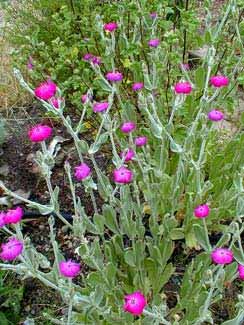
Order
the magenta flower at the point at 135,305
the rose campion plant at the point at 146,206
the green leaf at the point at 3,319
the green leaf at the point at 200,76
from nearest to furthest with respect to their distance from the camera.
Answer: the magenta flower at the point at 135,305 < the rose campion plant at the point at 146,206 < the green leaf at the point at 3,319 < the green leaf at the point at 200,76

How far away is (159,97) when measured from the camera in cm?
231

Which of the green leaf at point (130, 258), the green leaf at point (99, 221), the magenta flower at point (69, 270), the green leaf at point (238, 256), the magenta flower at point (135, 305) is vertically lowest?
the green leaf at point (130, 258)

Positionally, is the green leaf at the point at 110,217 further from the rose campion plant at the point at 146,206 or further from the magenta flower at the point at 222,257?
the magenta flower at the point at 222,257

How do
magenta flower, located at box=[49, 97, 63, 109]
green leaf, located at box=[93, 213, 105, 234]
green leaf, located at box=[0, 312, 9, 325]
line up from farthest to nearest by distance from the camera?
green leaf, located at box=[0, 312, 9, 325], green leaf, located at box=[93, 213, 105, 234], magenta flower, located at box=[49, 97, 63, 109]

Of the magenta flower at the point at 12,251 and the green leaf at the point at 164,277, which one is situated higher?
the magenta flower at the point at 12,251

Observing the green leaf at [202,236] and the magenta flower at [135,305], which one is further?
the green leaf at [202,236]

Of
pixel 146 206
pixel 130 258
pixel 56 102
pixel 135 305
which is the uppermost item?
pixel 56 102

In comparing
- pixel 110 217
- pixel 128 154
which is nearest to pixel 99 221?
pixel 110 217

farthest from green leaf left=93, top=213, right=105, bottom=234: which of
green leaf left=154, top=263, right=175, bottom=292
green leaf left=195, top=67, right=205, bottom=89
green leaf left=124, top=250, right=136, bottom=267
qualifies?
green leaf left=195, top=67, right=205, bottom=89

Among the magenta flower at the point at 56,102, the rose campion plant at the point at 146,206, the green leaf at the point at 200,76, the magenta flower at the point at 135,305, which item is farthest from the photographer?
the green leaf at the point at 200,76

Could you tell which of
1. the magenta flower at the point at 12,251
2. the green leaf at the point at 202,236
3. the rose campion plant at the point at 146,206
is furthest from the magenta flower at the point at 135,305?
the green leaf at the point at 202,236

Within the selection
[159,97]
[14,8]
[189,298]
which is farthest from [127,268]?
[14,8]

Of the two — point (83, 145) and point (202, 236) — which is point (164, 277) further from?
point (83, 145)

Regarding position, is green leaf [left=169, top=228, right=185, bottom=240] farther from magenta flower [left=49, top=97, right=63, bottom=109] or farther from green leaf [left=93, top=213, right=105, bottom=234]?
magenta flower [left=49, top=97, right=63, bottom=109]
